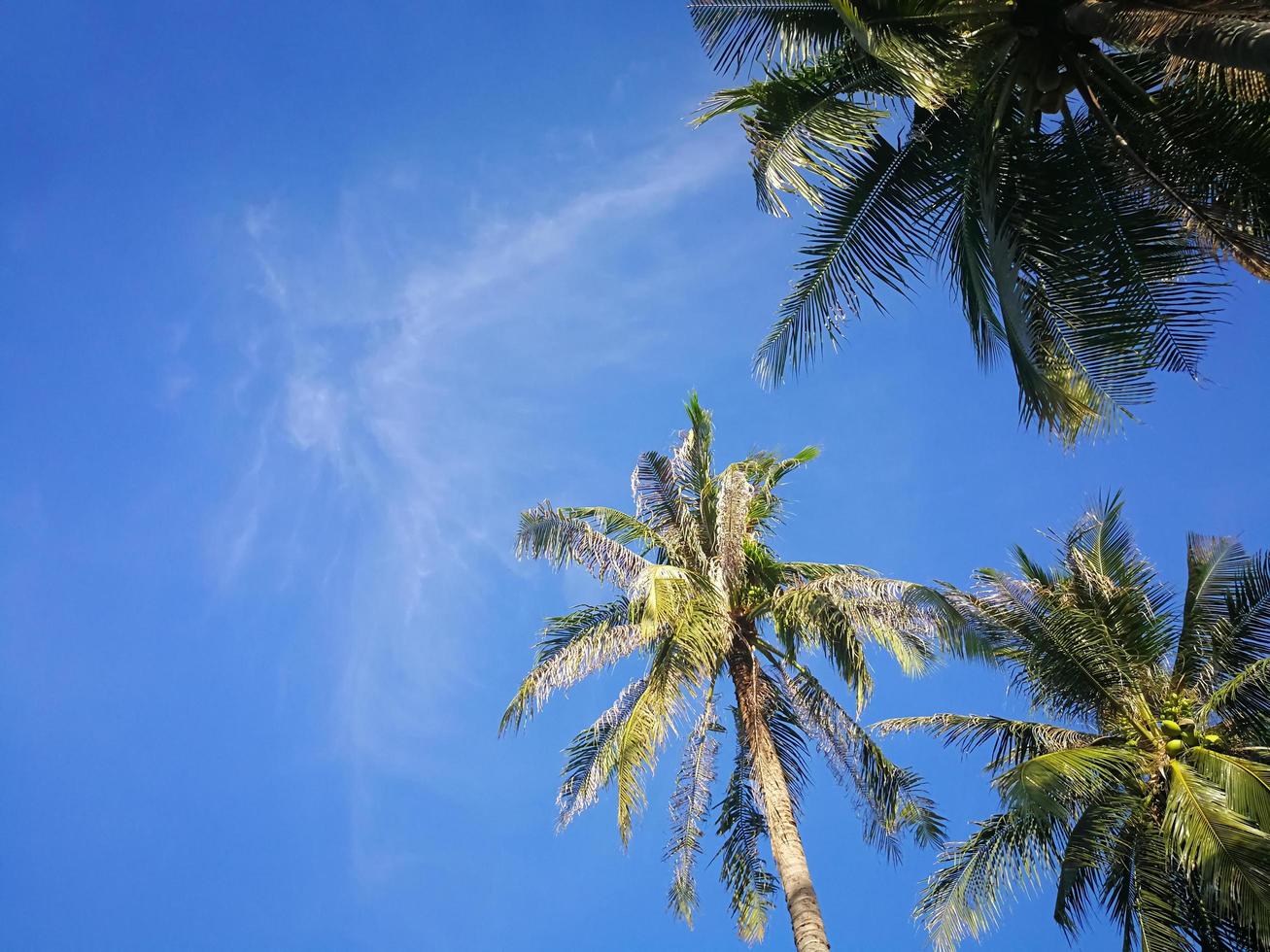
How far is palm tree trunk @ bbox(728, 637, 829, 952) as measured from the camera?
12.6 metres

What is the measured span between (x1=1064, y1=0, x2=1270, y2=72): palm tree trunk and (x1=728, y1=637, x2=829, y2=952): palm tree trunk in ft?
32.0

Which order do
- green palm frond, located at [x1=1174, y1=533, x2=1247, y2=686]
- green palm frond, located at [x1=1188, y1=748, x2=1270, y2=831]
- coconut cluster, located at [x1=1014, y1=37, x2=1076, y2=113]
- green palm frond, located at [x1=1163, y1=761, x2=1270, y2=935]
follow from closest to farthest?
coconut cluster, located at [x1=1014, y1=37, x2=1076, y2=113], green palm frond, located at [x1=1163, y1=761, x2=1270, y2=935], green palm frond, located at [x1=1188, y1=748, x2=1270, y2=831], green palm frond, located at [x1=1174, y1=533, x2=1247, y2=686]

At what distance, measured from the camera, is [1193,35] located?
7.61 metres

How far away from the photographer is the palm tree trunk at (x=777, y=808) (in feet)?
41.4

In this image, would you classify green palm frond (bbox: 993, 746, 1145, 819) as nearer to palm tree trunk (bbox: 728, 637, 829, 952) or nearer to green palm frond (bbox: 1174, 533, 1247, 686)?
green palm frond (bbox: 1174, 533, 1247, 686)

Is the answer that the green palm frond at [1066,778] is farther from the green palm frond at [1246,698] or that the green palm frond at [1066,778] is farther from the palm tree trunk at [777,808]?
the palm tree trunk at [777,808]

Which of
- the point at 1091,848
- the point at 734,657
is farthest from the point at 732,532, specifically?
the point at 1091,848

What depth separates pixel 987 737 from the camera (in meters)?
14.8

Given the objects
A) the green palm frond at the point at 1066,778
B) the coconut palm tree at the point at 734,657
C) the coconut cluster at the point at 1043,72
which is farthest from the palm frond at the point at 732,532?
the coconut cluster at the point at 1043,72

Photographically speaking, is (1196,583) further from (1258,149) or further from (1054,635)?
(1258,149)

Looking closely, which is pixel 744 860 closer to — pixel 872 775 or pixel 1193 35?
pixel 872 775

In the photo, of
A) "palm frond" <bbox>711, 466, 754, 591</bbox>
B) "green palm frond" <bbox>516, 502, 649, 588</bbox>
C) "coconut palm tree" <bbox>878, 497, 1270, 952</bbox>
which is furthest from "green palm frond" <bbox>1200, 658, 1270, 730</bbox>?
"green palm frond" <bbox>516, 502, 649, 588</bbox>

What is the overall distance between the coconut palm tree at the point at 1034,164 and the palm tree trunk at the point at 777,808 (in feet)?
21.2

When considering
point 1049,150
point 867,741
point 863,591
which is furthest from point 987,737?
point 1049,150
